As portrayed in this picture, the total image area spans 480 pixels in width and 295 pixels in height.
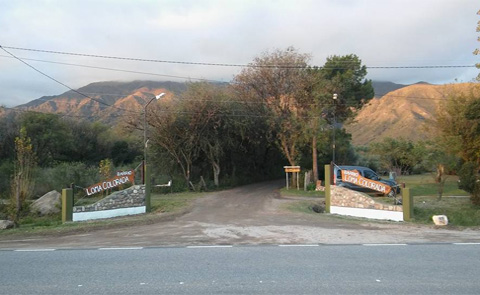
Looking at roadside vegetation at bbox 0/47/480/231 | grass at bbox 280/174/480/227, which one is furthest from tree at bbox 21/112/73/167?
grass at bbox 280/174/480/227

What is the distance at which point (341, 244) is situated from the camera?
11.0 meters

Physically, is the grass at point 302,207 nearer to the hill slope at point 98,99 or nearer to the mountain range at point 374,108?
the hill slope at point 98,99

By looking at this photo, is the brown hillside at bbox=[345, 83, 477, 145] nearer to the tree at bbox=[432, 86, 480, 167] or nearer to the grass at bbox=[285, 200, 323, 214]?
Result: the tree at bbox=[432, 86, 480, 167]

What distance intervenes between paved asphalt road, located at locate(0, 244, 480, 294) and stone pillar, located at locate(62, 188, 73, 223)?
6.54 metres

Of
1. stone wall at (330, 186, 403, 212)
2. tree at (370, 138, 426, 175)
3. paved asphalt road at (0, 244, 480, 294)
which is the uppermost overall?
tree at (370, 138, 426, 175)

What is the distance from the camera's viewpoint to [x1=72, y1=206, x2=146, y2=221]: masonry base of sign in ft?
57.0

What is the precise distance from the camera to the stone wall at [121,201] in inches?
698

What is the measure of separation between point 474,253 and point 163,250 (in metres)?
7.10

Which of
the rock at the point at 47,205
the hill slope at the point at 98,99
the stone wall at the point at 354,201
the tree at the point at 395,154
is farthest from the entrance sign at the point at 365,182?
the tree at the point at 395,154

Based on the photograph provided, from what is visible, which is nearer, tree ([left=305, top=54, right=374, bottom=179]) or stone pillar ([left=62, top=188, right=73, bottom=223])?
stone pillar ([left=62, top=188, right=73, bottom=223])

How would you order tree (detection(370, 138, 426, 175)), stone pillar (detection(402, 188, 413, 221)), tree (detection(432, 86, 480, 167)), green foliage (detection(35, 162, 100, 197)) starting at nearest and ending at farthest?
stone pillar (detection(402, 188, 413, 221)) → green foliage (detection(35, 162, 100, 197)) → tree (detection(432, 86, 480, 167)) → tree (detection(370, 138, 426, 175))

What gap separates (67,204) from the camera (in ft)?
55.8

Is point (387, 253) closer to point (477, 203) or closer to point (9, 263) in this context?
point (9, 263)

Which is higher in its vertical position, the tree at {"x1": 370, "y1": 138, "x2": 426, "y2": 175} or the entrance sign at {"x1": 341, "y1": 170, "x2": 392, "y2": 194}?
the tree at {"x1": 370, "y1": 138, "x2": 426, "y2": 175}
